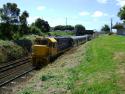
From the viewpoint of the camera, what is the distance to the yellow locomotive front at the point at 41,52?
31.4m

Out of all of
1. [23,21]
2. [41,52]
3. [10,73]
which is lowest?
[10,73]

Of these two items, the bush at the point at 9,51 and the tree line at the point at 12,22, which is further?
the tree line at the point at 12,22

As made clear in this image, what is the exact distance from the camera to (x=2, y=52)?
37656 millimetres

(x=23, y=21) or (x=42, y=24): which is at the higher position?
(x=23, y=21)

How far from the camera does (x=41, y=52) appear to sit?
103 ft

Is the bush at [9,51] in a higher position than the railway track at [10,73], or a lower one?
higher

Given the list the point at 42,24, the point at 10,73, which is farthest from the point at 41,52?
the point at 42,24

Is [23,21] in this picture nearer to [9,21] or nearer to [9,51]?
[9,21]

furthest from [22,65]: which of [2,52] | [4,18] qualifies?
[4,18]

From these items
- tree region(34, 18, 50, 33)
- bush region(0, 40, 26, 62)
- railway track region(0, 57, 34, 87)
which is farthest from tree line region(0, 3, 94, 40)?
tree region(34, 18, 50, 33)

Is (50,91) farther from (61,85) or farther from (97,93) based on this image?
(97,93)

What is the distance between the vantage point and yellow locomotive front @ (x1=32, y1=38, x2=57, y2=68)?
31375mm

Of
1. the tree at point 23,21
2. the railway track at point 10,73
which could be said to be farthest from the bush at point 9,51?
the tree at point 23,21

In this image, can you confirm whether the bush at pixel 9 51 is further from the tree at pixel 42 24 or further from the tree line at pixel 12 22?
the tree at pixel 42 24
